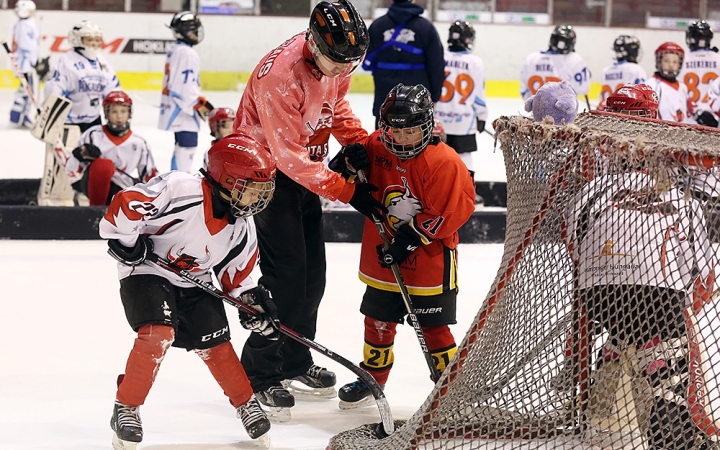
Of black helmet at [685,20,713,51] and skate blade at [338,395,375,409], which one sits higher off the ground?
black helmet at [685,20,713,51]

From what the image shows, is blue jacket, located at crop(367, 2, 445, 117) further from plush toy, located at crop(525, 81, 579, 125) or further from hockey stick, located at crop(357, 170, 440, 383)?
plush toy, located at crop(525, 81, 579, 125)

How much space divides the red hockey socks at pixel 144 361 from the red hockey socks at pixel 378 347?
2.11 feet

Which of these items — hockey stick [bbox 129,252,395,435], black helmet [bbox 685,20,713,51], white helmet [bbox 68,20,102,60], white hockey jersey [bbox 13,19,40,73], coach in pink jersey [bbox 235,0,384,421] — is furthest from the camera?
white hockey jersey [bbox 13,19,40,73]

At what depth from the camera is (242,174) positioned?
248cm

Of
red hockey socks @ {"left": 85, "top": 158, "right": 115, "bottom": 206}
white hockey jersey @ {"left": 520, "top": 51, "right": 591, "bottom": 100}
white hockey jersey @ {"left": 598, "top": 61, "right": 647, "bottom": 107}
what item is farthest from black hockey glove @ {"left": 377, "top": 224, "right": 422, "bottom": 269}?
white hockey jersey @ {"left": 598, "top": 61, "right": 647, "bottom": 107}

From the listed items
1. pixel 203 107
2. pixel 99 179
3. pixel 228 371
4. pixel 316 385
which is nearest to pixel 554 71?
pixel 203 107

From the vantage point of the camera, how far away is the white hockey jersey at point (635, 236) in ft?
7.58

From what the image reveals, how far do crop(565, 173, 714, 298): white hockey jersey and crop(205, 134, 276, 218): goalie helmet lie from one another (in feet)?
2.39

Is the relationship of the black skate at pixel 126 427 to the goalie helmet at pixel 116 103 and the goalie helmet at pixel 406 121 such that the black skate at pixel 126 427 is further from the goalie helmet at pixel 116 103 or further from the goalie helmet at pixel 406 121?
the goalie helmet at pixel 116 103

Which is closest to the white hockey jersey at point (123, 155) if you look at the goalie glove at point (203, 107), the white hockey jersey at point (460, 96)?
the goalie glove at point (203, 107)

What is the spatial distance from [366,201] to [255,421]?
0.67 m

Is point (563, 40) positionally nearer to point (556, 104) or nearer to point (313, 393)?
point (313, 393)

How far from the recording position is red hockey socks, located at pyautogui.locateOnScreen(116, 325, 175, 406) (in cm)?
253

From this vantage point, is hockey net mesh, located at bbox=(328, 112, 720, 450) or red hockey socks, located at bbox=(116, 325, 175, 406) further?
red hockey socks, located at bbox=(116, 325, 175, 406)
